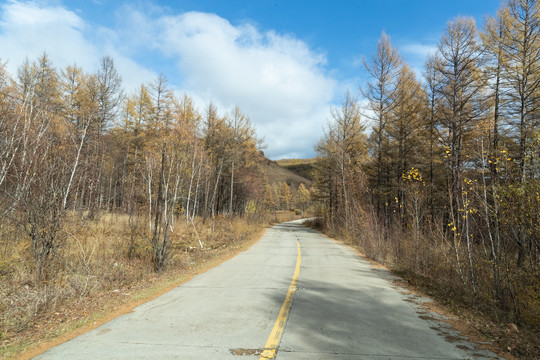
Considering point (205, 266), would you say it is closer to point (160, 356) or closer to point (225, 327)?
point (225, 327)

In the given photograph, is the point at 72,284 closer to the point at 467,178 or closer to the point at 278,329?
the point at 278,329

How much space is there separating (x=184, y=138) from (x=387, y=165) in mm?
18270

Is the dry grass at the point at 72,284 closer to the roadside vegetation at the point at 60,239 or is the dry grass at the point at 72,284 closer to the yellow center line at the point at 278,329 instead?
the roadside vegetation at the point at 60,239

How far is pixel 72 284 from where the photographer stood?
724cm

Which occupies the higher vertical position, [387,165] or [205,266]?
[387,165]

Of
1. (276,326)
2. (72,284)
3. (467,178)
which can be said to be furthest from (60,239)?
(467,178)

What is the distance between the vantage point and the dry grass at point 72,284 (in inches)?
194

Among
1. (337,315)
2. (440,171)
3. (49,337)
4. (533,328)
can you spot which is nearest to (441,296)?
(533,328)

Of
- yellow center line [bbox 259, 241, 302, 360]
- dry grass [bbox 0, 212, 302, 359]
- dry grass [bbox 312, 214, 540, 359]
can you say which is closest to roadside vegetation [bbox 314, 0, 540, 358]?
→ dry grass [bbox 312, 214, 540, 359]

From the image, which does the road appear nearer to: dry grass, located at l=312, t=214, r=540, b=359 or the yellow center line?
the yellow center line

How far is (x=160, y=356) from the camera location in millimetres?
3846

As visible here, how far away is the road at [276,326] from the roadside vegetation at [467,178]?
134 cm

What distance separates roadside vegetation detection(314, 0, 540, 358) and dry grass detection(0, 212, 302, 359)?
688 cm

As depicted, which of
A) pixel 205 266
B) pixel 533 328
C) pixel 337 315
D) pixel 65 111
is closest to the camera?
pixel 337 315
